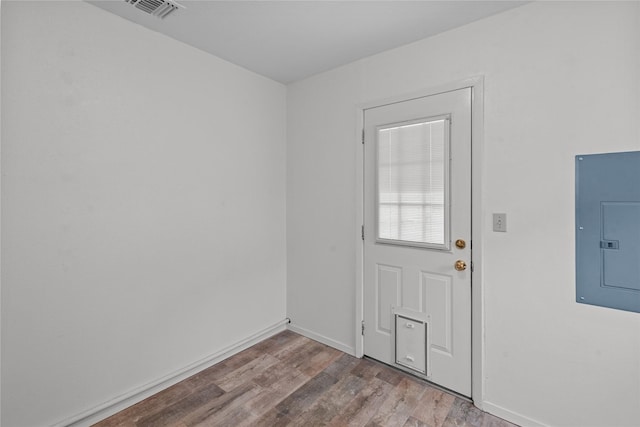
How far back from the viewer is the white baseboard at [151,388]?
1.82 metres

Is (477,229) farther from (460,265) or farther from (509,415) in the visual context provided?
(509,415)

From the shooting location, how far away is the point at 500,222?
6.30ft

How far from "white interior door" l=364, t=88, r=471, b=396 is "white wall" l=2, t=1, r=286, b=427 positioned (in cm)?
116

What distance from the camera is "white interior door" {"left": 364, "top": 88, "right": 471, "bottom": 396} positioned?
2068 millimetres

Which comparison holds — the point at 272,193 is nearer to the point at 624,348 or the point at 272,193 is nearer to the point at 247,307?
the point at 247,307

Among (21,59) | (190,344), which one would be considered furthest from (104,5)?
(190,344)

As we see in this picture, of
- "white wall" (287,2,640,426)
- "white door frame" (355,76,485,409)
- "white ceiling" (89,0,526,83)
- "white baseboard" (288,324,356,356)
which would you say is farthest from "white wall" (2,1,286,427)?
"white door frame" (355,76,485,409)

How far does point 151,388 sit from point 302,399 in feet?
3.49

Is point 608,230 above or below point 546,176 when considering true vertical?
below

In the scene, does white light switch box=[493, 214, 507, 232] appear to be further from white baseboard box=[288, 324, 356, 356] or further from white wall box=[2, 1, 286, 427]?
white wall box=[2, 1, 286, 427]

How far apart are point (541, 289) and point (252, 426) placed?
6.33ft

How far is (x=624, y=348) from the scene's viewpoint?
157cm

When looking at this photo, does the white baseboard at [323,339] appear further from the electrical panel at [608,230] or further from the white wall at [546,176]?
the electrical panel at [608,230]

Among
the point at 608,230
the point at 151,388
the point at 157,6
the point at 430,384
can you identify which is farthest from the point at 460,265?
the point at 157,6
